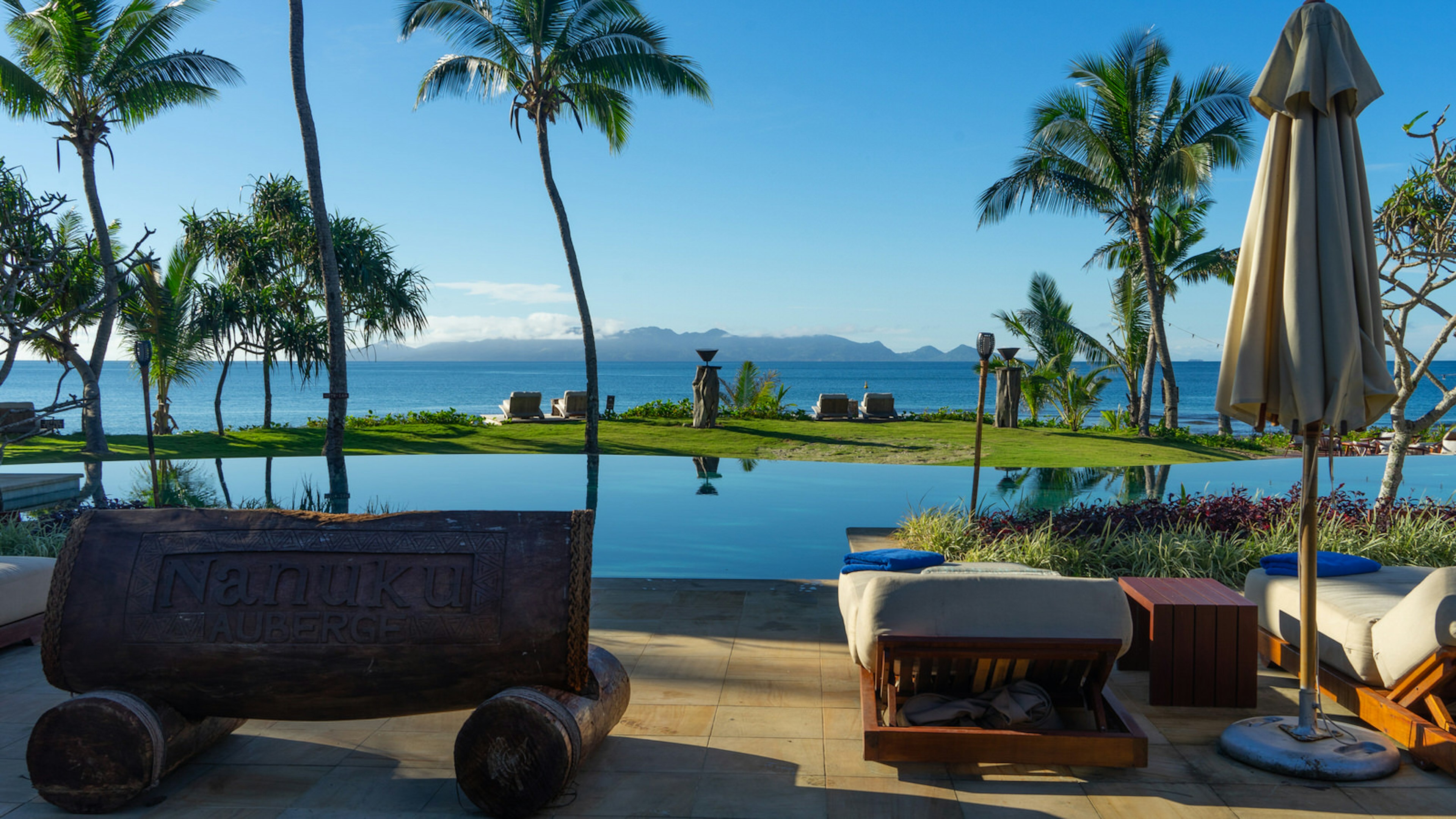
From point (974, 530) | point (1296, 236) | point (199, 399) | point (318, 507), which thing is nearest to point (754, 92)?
point (318, 507)

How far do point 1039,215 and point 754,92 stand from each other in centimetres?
635

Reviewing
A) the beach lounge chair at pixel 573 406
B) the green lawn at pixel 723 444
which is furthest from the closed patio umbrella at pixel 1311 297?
the beach lounge chair at pixel 573 406

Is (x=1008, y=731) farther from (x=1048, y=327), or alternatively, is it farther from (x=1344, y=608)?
(x=1048, y=327)

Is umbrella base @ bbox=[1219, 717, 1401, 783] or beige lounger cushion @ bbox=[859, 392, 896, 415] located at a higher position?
beige lounger cushion @ bbox=[859, 392, 896, 415]

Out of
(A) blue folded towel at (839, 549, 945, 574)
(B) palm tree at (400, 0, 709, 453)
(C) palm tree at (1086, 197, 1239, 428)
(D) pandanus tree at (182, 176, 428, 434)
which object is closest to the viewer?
(A) blue folded towel at (839, 549, 945, 574)

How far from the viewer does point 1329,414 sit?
2.97m

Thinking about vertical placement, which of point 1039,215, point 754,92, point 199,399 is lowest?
point 199,399

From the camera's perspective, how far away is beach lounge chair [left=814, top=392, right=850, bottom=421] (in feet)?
68.0

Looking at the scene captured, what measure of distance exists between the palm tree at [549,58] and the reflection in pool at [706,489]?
3.19m

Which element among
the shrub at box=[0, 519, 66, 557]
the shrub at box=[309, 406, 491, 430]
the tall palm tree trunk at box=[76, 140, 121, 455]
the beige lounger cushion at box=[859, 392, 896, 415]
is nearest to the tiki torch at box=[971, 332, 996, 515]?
the shrub at box=[0, 519, 66, 557]

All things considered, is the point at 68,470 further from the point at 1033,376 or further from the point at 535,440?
the point at 1033,376

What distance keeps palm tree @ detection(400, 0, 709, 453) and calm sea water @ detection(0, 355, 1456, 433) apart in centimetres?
1455

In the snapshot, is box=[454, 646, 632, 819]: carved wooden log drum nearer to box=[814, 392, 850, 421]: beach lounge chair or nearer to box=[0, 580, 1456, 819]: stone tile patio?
box=[0, 580, 1456, 819]: stone tile patio

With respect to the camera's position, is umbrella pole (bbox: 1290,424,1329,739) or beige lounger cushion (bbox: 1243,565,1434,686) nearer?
umbrella pole (bbox: 1290,424,1329,739)
